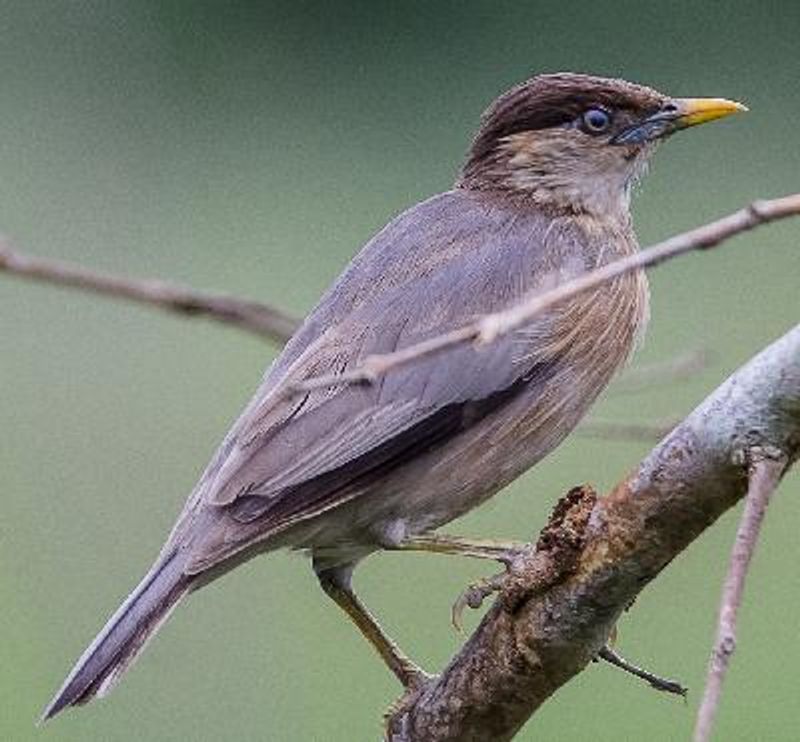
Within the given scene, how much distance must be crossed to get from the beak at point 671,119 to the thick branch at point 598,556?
2002 mm

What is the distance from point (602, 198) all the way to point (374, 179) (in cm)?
838

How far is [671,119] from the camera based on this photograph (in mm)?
6898

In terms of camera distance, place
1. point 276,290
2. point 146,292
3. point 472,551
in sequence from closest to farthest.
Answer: point 146,292, point 472,551, point 276,290

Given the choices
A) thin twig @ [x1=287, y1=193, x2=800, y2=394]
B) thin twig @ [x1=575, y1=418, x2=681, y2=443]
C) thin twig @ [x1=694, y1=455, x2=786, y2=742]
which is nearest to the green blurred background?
thin twig @ [x1=575, y1=418, x2=681, y2=443]

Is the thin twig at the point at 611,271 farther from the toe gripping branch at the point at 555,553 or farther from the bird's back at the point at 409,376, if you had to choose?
the bird's back at the point at 409,376

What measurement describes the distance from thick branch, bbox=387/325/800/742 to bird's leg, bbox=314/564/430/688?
506 millimetres

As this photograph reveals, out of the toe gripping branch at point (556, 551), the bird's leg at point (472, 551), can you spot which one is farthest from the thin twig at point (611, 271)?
the bird's leg at point (472, 551)

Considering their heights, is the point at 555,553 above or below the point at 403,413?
above

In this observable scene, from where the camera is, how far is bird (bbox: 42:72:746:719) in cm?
578

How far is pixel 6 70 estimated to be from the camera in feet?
54.4

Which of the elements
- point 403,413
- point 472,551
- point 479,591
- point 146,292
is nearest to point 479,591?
point 479,591

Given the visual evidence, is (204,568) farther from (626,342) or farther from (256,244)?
(256,244)

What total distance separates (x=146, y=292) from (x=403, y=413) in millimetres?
2392

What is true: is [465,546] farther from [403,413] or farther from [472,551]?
[403,413]
